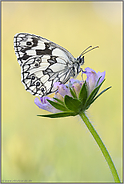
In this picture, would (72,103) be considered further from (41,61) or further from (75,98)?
(41,61)

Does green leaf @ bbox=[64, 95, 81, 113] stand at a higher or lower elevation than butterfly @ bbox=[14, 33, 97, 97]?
lower

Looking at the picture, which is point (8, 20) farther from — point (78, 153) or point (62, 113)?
point (62, 113)

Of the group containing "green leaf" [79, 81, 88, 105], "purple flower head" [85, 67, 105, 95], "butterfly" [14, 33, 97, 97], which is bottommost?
"green leaf" [79, 81, 88, 105]

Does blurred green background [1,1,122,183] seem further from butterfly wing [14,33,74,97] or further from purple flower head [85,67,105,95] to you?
butterfly wing [14,33,74,97]

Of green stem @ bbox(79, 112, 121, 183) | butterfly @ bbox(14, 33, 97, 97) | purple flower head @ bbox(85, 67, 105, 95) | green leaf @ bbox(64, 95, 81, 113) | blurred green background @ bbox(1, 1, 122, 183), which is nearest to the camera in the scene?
green stem @ bbox(79, 112, 121, 183)

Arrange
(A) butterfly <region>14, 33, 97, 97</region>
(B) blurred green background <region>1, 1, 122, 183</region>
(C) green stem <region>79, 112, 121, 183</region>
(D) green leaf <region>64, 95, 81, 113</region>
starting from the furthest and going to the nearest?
(B) blurred green background <region>1, 1, 122, 183</region>
(A) butterfly <region>14, 33, 97, 97</region>
(D) green leaf <region>64, 95, 81, 113</region>
(C) green stem <region>79, 112, 121, 183</region>

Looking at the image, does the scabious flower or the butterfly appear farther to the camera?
the butterfly

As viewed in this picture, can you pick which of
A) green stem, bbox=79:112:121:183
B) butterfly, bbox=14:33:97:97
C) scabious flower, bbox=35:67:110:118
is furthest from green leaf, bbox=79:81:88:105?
butterfly, bbox=14:33:97:97

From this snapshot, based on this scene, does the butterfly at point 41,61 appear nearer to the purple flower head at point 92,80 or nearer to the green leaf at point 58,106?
the purple flower head at point 92,80

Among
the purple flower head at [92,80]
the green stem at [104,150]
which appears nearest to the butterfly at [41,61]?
the purple flower head at [92,80]
